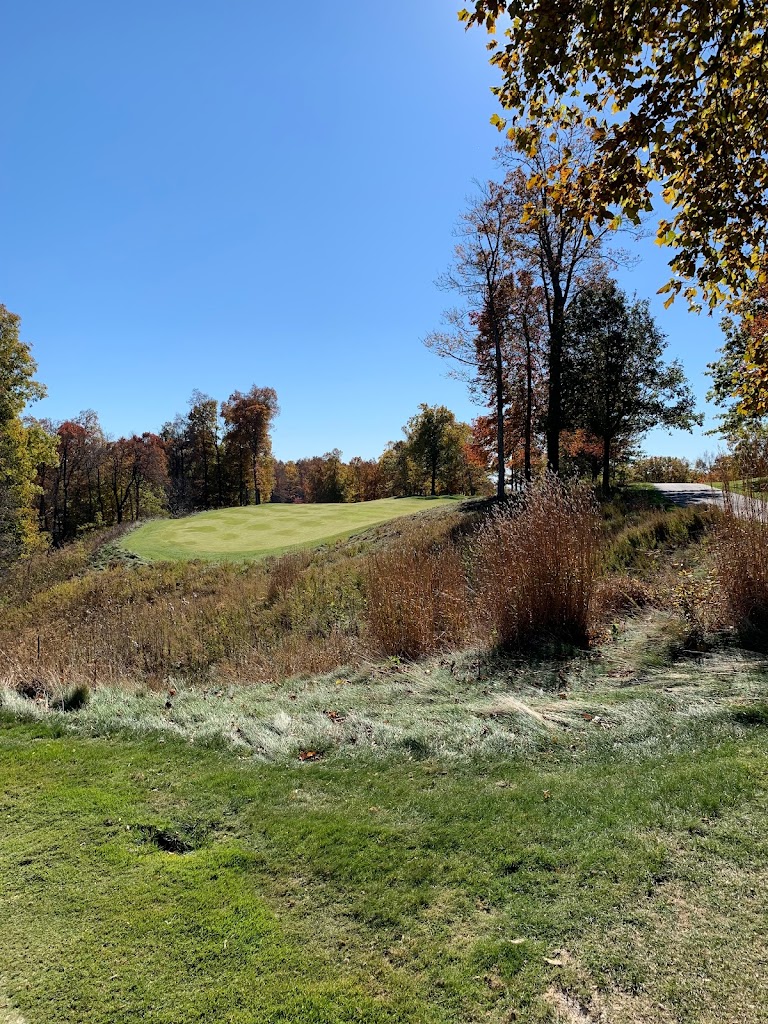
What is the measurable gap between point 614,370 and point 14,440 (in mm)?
27085

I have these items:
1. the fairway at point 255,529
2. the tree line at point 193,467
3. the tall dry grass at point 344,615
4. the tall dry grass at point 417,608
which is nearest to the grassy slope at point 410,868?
the tall dry grass at point 344,615

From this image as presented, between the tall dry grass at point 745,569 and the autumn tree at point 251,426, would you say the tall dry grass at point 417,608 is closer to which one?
the tall dry grass at point 745,569

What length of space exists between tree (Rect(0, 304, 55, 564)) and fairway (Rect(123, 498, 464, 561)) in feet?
19.6

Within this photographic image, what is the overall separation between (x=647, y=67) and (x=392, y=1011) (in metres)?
4.98

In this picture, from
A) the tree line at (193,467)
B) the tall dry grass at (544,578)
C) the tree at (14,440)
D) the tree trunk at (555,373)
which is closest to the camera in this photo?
the tall dry grass at (544,578)

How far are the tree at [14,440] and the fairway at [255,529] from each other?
5975 mm

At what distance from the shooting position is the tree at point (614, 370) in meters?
19.1

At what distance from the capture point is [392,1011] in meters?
1.89

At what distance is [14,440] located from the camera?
25.6 meters

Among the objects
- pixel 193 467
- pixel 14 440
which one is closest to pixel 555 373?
pixel 14 440

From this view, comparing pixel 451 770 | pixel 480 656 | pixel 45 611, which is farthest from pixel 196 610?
pixel 451 770

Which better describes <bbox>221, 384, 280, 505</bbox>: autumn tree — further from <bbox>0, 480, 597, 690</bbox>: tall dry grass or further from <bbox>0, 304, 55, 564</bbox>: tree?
<bbox>0, 480, 597, 690</bbox>: tall dry grass

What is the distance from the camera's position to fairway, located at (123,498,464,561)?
18552mm

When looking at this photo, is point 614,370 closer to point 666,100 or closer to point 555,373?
point 555,373
